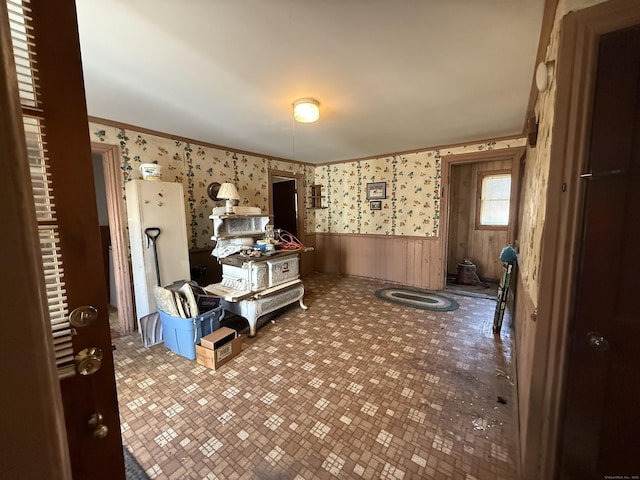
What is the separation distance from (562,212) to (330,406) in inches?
66.2

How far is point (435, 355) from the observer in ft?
7.66

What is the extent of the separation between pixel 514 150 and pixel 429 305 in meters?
2.30

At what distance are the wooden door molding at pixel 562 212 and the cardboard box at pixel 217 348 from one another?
207 centimetres

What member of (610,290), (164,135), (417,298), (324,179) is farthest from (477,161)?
(164,135)

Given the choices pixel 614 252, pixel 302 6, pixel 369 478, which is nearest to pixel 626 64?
pixel 614 252

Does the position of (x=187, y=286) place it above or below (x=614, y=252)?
below

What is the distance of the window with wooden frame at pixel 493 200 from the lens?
4.38m

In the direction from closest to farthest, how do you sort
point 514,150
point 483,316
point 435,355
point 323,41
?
point 323,41 → point 435,355 → point 483,316 → point 514,150

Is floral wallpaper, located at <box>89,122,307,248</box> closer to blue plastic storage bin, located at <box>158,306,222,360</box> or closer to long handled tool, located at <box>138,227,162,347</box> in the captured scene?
long handled tool, located at <box>138,227,162,347</box>

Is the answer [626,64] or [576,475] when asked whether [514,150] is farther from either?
[576,475]

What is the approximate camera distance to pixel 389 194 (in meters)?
4.50

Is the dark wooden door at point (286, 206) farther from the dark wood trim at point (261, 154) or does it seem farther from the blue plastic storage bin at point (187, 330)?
the blue plastic storage bin at point (187, 330)

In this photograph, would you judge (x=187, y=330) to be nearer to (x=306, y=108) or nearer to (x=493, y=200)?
(x=306, y=108)

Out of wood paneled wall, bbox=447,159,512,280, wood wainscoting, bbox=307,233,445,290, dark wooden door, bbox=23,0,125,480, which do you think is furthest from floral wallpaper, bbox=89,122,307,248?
wood paneled wall, bbox=447,159,512,280
